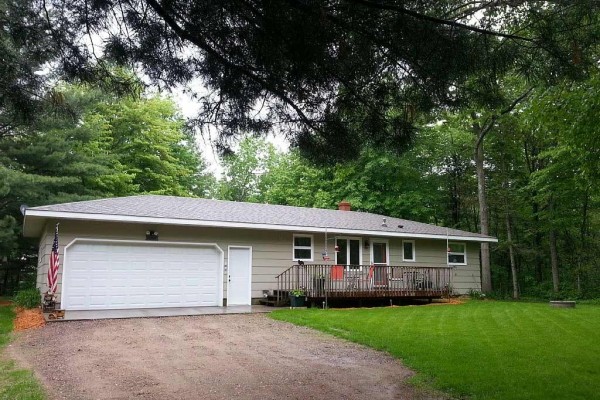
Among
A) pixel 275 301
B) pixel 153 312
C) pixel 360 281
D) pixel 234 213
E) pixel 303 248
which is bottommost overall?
pixel 153 312

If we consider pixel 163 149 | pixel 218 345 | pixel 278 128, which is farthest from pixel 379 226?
pixel 163 149

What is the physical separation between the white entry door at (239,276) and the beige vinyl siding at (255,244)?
0.14 meters

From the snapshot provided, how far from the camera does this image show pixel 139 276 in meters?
13.6

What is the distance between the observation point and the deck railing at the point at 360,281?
1438 centimetres

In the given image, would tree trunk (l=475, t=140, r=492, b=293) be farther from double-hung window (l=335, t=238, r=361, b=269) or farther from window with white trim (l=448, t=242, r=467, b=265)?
double-hung window (l=335, t=238, r=361, b=269)

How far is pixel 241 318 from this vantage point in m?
11.6

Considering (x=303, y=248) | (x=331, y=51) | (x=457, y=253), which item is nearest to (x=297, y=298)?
(x=303, y=248)

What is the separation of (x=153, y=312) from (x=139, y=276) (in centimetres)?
162

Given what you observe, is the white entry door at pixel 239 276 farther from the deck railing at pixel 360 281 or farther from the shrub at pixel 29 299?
the shrub at pixel 29 299

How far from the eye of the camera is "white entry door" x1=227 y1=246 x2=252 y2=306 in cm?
1499

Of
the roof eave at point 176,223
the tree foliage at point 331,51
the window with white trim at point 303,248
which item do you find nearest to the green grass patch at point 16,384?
the tree foliage at point 331,51

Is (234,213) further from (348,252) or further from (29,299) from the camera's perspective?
(29,299)

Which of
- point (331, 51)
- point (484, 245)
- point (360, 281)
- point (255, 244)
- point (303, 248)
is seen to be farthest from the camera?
point (484, 245)

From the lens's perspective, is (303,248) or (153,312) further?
(303,248)
